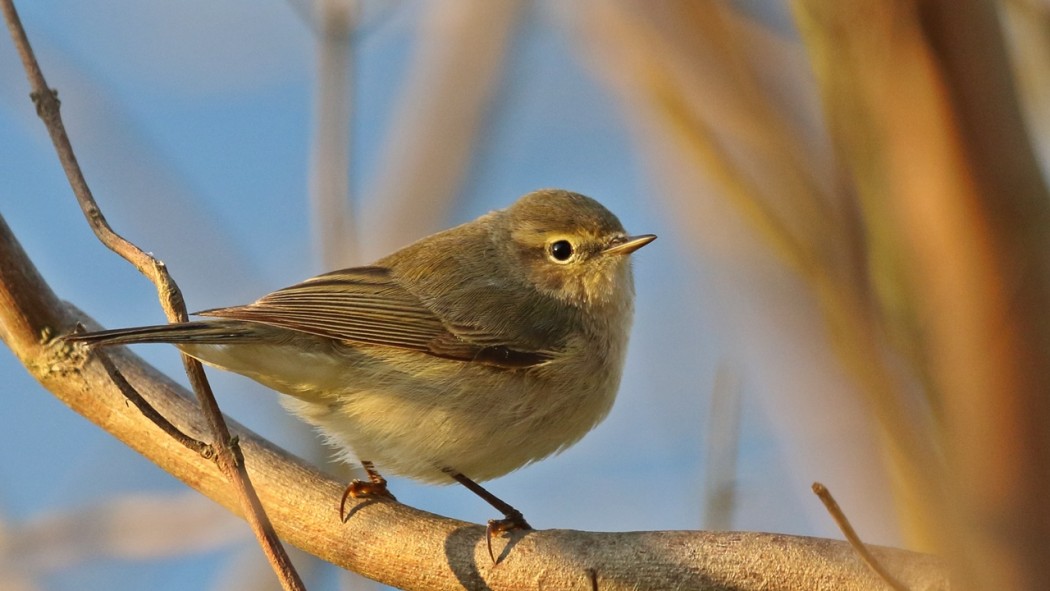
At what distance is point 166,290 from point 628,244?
205cm

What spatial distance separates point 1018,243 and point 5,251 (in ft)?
8.21

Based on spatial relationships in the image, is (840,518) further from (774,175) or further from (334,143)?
(334,143)

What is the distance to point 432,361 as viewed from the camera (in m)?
3.51

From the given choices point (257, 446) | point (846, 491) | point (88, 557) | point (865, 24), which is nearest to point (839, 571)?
point (846, 491)

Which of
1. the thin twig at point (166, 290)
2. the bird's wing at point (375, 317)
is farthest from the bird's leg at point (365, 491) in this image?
the thin twig at point (166, 290)

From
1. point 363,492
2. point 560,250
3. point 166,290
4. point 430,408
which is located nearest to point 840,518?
point 166,290

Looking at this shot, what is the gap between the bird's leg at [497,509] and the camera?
2.79 m

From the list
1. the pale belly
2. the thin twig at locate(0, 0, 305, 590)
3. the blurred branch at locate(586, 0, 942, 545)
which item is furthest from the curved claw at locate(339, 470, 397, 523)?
the blurred branch at locate(586, 0, 942, 545)

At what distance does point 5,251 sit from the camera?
9.00 feet

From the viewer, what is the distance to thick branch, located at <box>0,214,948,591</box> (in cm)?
242

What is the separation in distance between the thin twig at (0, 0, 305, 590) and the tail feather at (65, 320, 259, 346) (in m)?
0.19

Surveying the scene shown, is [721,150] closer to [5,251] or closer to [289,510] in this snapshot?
[289,510]

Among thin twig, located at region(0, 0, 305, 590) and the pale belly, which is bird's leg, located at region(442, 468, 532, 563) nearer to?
the pale belly

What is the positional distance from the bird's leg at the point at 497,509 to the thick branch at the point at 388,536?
0.03 m
